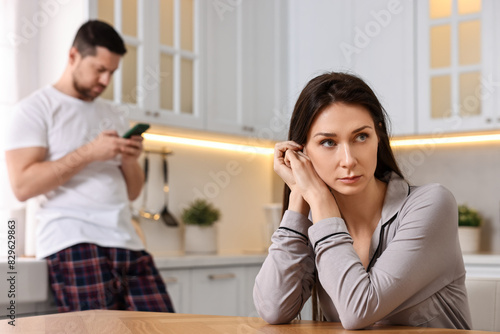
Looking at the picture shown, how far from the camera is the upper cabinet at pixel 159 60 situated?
3195 mm

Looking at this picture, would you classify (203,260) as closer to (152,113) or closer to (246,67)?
(152,113)

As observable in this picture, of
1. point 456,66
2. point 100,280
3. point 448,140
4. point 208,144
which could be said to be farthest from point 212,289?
point 456,66

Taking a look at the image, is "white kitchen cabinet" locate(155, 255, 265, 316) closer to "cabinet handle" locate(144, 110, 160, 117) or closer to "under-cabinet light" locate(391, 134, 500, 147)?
"cabinet handle" locate(144, 110, 160, 117)

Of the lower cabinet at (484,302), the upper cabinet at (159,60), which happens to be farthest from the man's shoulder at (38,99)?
the lower cabinet at (484,302)

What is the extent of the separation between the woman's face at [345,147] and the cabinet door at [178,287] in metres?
1.75

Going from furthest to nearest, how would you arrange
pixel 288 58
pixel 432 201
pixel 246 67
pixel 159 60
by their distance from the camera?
1. pixel 288 58
2. pixel 246 67
3. pixel 159 60
4. pixel 432 201

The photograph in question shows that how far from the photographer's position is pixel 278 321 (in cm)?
141

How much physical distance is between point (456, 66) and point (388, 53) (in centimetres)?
41

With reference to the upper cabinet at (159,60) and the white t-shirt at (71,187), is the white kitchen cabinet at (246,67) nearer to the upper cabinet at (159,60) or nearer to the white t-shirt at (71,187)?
the upper cabinet at (159,60)

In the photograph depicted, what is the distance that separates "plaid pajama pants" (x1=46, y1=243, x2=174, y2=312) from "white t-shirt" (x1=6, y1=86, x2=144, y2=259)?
1.4 inches

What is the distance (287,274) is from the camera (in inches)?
58.6

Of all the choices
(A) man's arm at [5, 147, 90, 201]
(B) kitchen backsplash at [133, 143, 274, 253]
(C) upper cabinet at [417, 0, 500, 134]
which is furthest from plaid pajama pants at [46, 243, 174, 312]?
(C) upper cabinet at [417, 0, 500, 134]

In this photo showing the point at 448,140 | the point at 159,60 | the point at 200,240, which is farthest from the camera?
the point at 448,140

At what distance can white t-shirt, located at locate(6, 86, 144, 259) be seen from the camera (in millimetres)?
Answer: 2311
